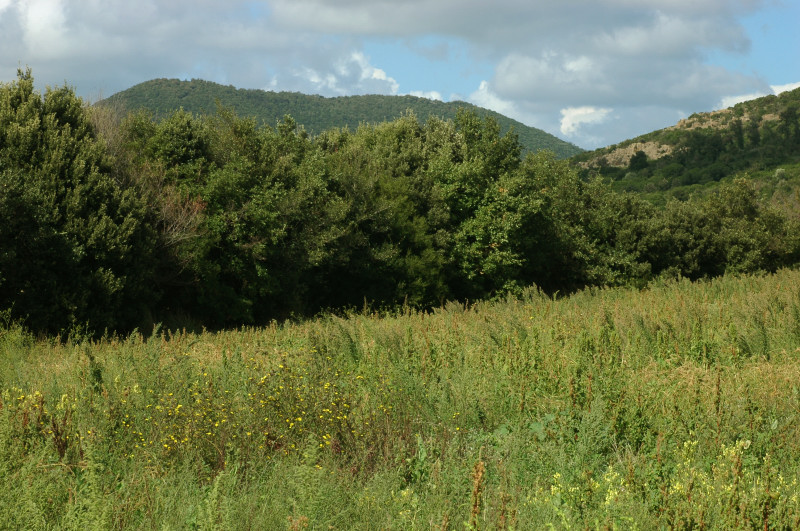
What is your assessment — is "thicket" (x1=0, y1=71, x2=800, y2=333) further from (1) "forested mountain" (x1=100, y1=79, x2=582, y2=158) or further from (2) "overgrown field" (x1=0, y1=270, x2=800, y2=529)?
(1) "forested mountain" (x1=100, y1=79, x2=582, y2=158)

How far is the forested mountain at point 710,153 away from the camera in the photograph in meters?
81.6

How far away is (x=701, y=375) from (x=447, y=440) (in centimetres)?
315

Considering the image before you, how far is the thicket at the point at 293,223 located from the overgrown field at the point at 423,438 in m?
8.78

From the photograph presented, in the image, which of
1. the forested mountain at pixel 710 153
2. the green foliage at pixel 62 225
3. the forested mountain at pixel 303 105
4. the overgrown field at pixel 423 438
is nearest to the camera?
the overgrown field at pixel 423 438

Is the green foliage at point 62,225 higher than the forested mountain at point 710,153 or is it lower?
lower

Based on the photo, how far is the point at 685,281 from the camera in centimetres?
1666

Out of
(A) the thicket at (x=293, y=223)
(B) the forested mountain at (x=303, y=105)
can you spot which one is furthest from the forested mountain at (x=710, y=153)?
(A) the thicket at (x=293, y=223)

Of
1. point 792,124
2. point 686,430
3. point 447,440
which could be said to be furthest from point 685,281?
point 792,124

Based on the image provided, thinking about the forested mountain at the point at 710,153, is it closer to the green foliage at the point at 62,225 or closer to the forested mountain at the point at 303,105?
the forested mountain at the point at 303,105

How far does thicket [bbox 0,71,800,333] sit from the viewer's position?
1722 cm

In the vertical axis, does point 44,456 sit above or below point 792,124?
below

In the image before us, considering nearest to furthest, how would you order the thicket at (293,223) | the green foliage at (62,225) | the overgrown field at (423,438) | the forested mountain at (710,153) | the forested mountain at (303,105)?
1. the overgrown field at (423,438)
2. the green foliage at (62,225)
3. the thicket at (293,223)
4. the forested mountain at (710,153)
5. the forested mountain at (303,105)

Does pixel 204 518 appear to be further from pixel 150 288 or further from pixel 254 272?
pixel 254 272

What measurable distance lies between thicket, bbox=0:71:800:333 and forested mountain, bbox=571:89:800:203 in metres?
32.6
